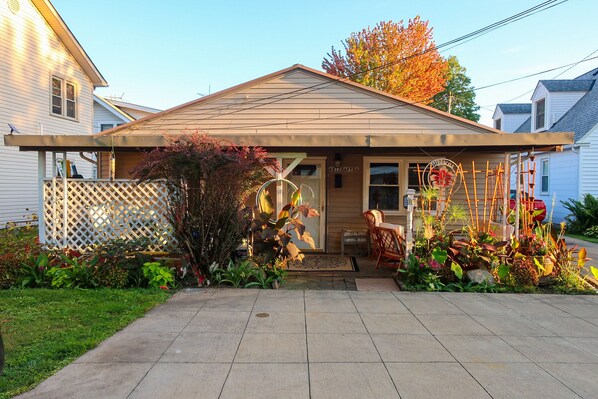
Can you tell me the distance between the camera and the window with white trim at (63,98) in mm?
15148

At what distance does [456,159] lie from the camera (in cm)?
895

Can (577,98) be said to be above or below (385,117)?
above

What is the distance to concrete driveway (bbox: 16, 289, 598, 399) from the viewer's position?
3.10 m

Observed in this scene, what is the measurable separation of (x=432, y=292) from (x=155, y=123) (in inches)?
291

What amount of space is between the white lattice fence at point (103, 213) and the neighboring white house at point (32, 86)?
7.19 m

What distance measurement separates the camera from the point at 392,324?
4.60m

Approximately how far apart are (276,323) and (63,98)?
15.0 m

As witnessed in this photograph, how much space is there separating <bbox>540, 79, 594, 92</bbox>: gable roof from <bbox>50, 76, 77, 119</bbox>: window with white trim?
20.3 metres

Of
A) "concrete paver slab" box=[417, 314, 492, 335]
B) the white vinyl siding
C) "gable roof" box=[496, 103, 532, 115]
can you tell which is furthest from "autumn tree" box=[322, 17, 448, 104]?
"concrete paver slab" box=[417, 314, 492, 335]

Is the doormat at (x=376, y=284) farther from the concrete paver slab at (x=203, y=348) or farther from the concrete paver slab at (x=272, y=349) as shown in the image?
the concrete paver slab at (x=203, y=348)

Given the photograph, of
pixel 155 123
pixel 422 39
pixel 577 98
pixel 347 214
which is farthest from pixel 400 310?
pixel 422 39

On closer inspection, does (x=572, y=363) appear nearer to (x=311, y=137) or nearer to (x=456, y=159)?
(x=311, y=137)

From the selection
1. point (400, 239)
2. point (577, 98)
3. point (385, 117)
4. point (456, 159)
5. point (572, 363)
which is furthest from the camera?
point (577, 98)

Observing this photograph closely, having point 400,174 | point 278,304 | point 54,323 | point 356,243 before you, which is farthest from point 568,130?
point 54,323
